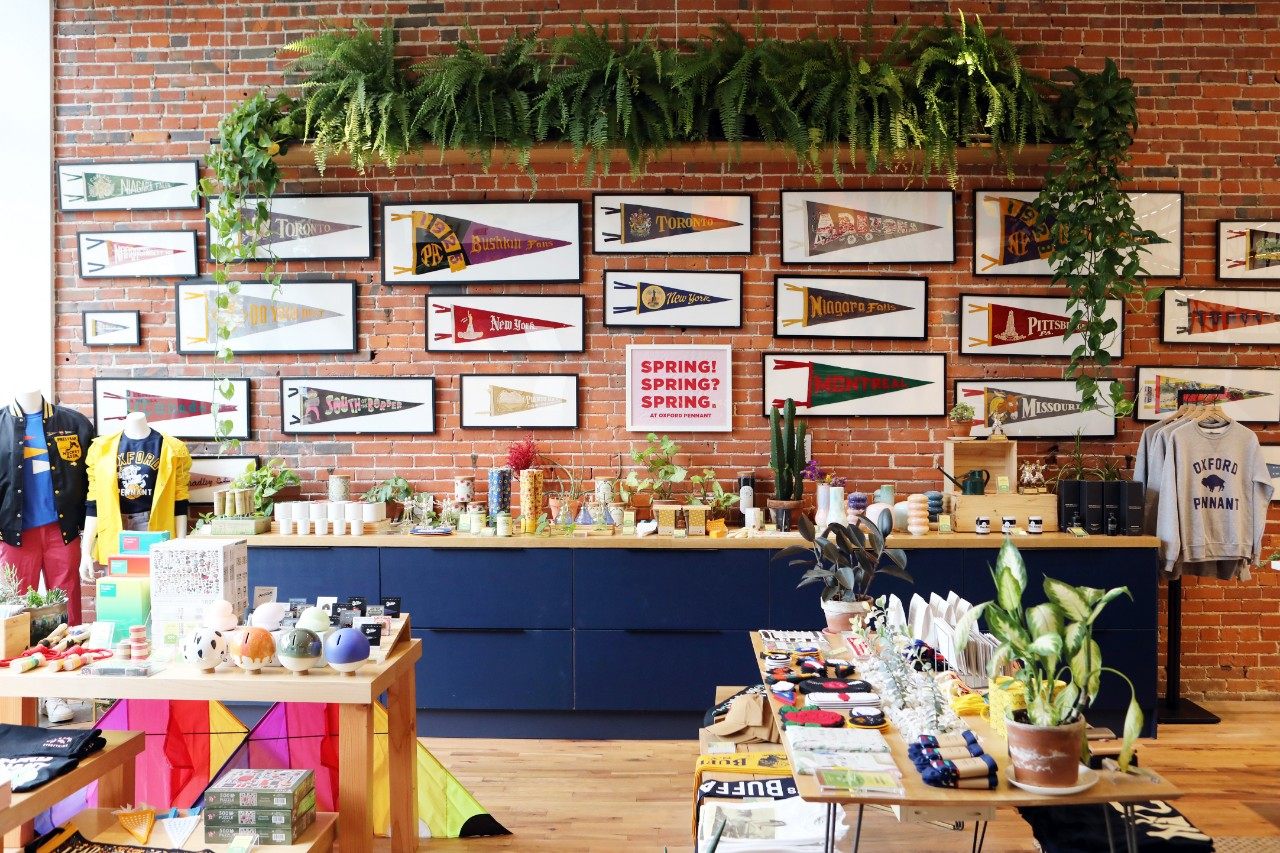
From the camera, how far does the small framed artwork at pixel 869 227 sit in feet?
16.1

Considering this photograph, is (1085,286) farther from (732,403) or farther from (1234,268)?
(732,403)

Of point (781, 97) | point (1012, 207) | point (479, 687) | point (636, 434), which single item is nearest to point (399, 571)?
point (479, 687)

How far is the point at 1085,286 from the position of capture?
466cm

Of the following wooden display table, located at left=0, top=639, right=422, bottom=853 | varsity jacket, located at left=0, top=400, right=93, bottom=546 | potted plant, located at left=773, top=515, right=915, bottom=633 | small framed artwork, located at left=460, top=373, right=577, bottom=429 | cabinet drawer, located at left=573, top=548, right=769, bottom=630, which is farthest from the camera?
small framed artwork, located at left=460, top=373, right=577, bottom=429

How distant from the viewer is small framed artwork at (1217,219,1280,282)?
16.2ft

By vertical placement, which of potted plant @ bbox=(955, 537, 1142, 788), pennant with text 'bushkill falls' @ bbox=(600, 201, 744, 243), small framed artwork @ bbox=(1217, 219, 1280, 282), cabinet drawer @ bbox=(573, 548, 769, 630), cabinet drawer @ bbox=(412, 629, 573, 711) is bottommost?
cabinet drawer @ bbox=(412, 629, 573, 711)

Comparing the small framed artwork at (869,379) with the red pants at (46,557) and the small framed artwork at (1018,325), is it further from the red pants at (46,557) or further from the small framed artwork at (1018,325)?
the red pants at (46,557)

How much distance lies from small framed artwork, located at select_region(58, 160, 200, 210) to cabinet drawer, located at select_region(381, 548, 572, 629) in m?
2.46

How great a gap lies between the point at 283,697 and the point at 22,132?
435cm

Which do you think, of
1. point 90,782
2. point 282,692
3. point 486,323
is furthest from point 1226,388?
point 90,782

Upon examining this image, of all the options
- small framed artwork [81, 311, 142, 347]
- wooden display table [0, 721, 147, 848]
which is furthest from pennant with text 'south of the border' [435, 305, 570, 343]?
wooden display table [0, 721, 147, 848]

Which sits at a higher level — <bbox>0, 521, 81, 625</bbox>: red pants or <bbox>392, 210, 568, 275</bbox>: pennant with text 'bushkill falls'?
<bbox>392, 210, 568, 275</bbox>: pennant with text 'bushkill falls'

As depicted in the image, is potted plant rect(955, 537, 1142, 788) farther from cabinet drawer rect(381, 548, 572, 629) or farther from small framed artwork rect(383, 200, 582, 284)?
small framed artwork rect(383, 200, 582, 284)

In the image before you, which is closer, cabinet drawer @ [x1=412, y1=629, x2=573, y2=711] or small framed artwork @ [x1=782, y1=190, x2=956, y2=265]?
cabinet drawer @ [x1=412, y1=629, x2=573, y2=711]
